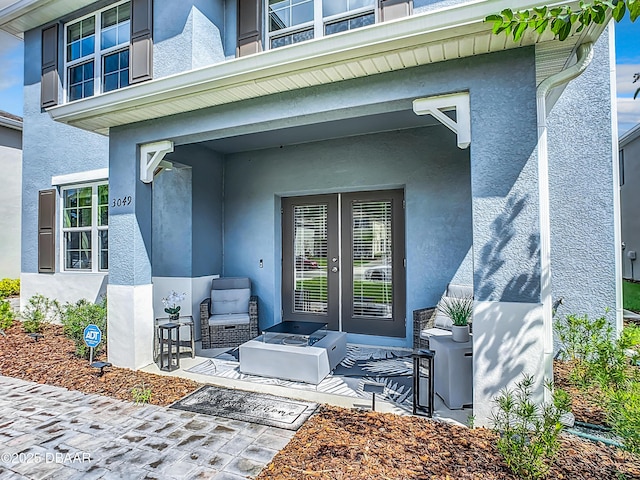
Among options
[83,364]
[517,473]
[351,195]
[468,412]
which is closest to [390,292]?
[351,195]

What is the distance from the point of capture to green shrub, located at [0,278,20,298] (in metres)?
10.8

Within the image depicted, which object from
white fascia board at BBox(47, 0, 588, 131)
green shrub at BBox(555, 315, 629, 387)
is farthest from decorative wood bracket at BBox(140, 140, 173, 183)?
green shrub at BBox(555, 315, 629, 387)

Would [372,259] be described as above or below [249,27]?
below

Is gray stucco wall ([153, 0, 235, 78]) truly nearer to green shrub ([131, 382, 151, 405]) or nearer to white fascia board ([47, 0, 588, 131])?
white fascia board ([47, 0, 588, 131])

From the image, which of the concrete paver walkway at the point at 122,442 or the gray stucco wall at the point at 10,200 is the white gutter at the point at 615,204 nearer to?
the concrete paver walkway at the point at 122,442

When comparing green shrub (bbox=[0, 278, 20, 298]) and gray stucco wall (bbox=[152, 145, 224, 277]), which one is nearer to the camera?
gray stucco wall (bbox=[152, 145, 224, 277])

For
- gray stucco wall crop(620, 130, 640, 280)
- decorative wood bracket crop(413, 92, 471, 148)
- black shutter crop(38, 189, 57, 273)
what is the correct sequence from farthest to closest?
gray stucco wall crop(620, 130, 640, 280)
black shutter crop(38, 189, 57, 273)
decorative wood bracket crop(413, 92, 471, 148)

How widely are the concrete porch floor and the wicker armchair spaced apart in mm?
716

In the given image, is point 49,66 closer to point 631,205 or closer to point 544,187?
point 544,187

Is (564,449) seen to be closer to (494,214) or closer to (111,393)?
(494,214)

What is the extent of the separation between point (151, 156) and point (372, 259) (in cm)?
398

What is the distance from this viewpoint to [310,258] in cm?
717

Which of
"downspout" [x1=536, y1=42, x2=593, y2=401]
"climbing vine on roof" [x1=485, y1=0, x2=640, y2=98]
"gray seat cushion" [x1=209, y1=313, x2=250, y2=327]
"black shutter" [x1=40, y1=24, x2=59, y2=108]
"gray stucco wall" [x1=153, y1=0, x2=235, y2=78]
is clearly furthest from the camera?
"black shutter" [x1=40, y1=24, x2=59, y2=108]

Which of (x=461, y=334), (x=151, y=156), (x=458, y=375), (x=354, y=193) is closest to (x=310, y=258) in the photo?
(x=354, y=193)
